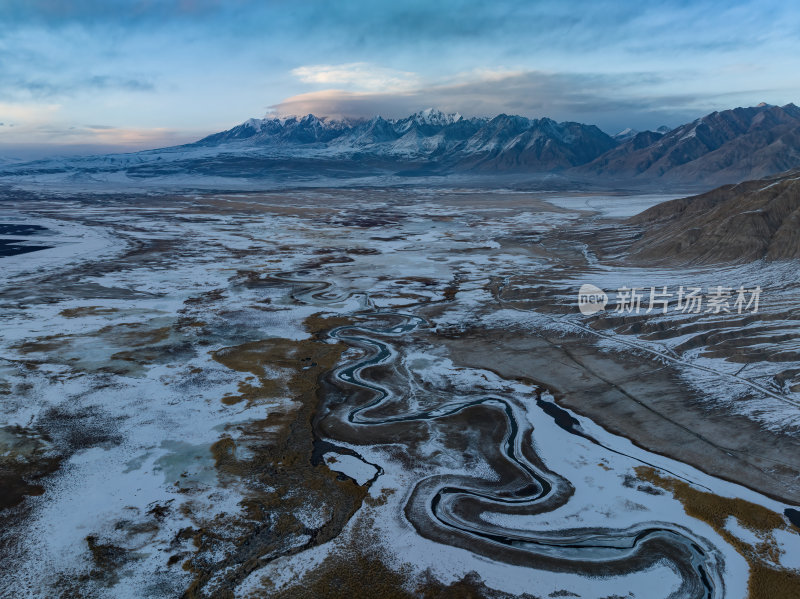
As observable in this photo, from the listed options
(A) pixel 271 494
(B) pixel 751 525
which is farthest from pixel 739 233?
(A) pixel 271 494

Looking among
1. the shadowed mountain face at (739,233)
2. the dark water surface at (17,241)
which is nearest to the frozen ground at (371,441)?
the shadowed mountain face at (739,233)

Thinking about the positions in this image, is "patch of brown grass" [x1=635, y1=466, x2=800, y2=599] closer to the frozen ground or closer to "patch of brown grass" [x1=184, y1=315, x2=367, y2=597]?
the frozen ground

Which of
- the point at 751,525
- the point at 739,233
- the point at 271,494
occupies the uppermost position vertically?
the point at 739,233

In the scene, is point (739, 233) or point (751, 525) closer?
point (751, 525)

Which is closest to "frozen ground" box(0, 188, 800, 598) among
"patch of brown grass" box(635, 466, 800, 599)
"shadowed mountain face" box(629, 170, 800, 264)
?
"patch of brown grass" box(635, 466, 800, 599)

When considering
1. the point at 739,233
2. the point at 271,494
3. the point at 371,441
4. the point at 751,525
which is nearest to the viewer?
the point at 751,525

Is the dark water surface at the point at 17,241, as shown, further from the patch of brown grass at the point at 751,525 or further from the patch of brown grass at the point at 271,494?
the patch of brown grass at the point at 751,525

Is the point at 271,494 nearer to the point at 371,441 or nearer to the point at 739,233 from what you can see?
the point at 371,441

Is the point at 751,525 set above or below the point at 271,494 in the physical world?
below

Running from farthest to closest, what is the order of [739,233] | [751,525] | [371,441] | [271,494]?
[739,233], [371,441], [271,494], [751,525]
